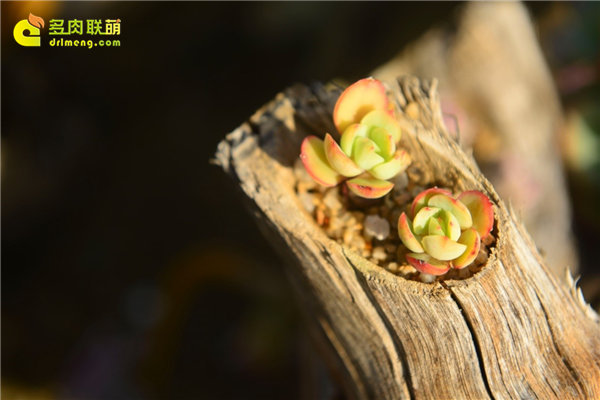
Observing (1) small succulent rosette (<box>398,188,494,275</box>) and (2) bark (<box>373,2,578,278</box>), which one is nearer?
(1) small succulent rosette (<box>398,188,494,275</box>)

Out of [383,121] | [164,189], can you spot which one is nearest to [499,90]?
[383,121]

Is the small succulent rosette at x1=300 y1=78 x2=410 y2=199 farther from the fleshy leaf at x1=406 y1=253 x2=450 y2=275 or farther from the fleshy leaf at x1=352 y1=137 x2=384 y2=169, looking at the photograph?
the fleshy leaf at x1=406 y1=253 x2=450 y2=275

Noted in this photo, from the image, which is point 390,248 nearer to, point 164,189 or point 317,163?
point 317,163

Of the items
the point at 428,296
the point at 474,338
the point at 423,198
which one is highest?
the point at 423,198

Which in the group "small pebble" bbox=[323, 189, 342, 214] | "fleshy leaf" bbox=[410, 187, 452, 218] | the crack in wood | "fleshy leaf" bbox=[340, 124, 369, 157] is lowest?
the crack in wood

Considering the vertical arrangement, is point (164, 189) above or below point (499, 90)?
above

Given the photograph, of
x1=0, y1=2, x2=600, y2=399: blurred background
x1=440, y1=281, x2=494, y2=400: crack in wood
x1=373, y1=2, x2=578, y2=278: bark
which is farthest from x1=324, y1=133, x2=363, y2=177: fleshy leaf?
x1=0, y1=2, x2=600, y2=399: blurred background

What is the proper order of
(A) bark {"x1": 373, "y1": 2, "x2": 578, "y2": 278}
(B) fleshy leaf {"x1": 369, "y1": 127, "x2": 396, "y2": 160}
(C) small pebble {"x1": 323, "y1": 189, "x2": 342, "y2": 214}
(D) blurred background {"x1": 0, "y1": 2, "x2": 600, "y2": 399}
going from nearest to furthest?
(B) fleshy leaf {"x1": 369, "y1": 127, "x2": 396, "y2": 160}, (C) small pebble {"x1": 323, "y1": 189, "x2": 342, "y2": 214}, (A) bark {"x1": 373, "y1": 2, "x2": 578, "y2": 278}, (D) blurred background {"x1": 0, "y1": 2, "x2": 600, "y2": 399}

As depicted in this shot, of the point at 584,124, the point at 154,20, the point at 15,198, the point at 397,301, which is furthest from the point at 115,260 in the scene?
the point at 584,124
